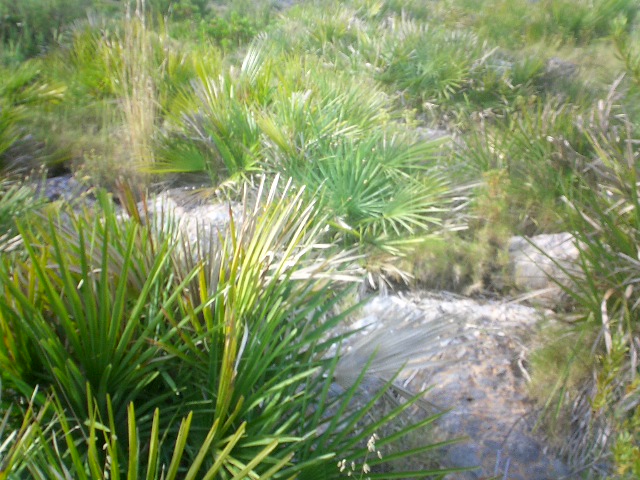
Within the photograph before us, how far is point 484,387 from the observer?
330 centimetres

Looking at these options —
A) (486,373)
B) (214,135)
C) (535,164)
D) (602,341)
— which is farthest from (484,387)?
(214,135)

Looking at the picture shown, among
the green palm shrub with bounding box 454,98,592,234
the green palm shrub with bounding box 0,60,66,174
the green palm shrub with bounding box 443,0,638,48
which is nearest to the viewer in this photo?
the green palm shrub with bounding box 454,98,592,234

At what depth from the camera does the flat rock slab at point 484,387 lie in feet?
9.43

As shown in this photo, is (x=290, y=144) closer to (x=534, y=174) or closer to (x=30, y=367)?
(x=534, y=174)

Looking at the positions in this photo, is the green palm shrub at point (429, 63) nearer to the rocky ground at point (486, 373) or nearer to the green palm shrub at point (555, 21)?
the green palm shrub at point (555, 21)

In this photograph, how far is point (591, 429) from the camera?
9.11 feet

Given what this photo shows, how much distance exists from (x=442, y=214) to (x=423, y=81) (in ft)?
8.91

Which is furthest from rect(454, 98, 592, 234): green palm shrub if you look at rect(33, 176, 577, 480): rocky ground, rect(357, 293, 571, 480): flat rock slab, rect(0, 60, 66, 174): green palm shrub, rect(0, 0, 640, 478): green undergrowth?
rect(0, 60, 66, 174): green palm shrub

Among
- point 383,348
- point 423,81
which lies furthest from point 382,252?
point 423,81

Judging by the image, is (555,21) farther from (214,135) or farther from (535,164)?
(214,135)

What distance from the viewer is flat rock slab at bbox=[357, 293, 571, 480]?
288cm

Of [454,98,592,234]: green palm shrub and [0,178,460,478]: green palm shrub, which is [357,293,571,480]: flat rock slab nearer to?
[0,178,460,478]: green palm shrub

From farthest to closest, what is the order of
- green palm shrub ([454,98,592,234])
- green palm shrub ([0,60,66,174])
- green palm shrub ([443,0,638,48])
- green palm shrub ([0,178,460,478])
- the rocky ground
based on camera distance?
green palm shrub ([443,0,638,48]) < green palm shrub ([0,60,66,174]) < green palm shrub ([454,98,592,234]) < the rocky ground < green palm shrub ([0,178,460,478])

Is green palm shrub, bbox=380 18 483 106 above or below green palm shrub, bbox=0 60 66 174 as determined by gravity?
above
